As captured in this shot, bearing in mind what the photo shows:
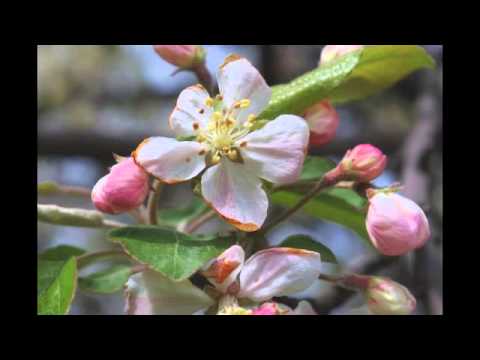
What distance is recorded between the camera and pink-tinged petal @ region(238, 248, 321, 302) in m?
1.01

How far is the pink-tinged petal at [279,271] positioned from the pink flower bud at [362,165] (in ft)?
0.49

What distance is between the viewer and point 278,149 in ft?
3.43

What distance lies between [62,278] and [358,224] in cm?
45

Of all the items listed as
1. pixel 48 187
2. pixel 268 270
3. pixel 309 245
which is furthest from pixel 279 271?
pixel 48 187

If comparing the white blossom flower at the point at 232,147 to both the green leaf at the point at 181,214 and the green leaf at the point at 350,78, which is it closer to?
the green leaf at the point at 350,78

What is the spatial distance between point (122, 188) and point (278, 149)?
8.2 inches

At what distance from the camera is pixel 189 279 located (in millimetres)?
1055

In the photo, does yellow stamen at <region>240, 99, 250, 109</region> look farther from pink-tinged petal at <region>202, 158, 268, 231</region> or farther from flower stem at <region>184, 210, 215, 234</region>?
flower stem at <region>184, 210, 215, 234</region>

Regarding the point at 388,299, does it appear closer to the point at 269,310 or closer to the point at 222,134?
the point at 269,310

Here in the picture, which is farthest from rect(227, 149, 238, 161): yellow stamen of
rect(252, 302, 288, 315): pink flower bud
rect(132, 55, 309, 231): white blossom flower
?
rect(252, 302, 288, 315): pink flower bud

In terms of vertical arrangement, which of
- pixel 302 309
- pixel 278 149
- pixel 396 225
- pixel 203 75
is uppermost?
pixel 203 75

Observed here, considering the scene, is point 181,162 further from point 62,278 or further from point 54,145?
point 54,145

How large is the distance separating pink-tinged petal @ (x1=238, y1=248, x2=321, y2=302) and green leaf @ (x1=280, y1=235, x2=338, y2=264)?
0.26ft
